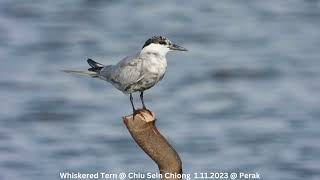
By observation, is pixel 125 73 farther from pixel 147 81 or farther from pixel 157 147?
pixel 157 147

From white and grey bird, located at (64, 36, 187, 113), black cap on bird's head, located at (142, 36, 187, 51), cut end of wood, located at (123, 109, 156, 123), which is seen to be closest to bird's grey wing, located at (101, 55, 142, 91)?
white and grey bird, located at (64, 36, 187, 113)

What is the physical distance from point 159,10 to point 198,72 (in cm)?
231

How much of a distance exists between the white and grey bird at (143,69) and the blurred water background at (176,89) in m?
3.06

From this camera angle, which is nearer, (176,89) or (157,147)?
(157,147)

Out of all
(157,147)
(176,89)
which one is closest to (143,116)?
(157,147)

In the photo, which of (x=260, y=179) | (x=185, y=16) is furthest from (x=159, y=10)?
(x=260, y=179)

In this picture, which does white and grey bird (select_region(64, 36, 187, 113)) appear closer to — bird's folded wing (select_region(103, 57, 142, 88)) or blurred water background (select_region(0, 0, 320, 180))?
bird's folded wing (select_region(103, 57, 142, 88))

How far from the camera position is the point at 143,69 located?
7641 millimetres

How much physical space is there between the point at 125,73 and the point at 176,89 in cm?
500

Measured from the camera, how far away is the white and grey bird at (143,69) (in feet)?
25.0

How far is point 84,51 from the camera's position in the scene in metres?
13.8

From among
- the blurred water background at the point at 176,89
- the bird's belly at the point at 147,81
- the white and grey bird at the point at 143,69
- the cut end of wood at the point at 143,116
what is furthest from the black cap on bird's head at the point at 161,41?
the blurred water background at the point at 176,89

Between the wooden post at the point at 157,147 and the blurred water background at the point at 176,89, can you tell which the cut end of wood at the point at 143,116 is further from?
the blurred water background at the point at 176,89

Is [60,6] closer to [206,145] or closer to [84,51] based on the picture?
[84,51]
